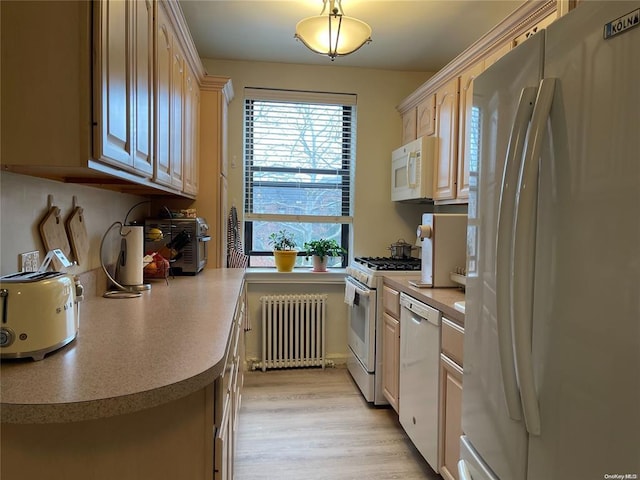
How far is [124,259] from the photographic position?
77.0 inches

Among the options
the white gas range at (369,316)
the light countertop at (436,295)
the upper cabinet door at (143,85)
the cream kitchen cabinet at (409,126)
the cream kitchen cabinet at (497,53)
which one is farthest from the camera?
the cream kitchen cabinet at (409,126)

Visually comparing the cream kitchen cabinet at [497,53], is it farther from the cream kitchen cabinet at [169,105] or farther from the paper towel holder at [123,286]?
the paper towel holder at [123,286]

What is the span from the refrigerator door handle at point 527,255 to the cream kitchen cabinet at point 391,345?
62.1 inches

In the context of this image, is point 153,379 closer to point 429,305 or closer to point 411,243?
point 429,305

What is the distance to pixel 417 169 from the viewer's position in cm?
292

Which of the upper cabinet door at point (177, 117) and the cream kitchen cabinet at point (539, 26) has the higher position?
the cream kitchen cabinet at point (539, 26)

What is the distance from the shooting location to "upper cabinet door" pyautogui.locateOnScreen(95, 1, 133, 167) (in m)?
1.05

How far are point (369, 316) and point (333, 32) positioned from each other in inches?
69.9

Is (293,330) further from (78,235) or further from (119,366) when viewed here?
(119,366)

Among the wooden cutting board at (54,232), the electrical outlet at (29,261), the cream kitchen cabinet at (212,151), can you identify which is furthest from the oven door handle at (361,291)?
the electrical outlet at (29,261)

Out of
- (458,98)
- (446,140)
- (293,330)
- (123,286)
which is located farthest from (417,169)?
(123,286)

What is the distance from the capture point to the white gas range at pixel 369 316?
8.85ft

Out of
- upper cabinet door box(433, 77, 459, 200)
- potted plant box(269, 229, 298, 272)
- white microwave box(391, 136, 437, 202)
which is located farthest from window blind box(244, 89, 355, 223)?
upper cabinet door box(433, 77, 459, 200)

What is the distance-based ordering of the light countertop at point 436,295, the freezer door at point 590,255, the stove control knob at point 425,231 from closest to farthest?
1. the freezer door at point 590,255
2. the light countertop at point 436,295
3. the stove control knob at point 425,231
